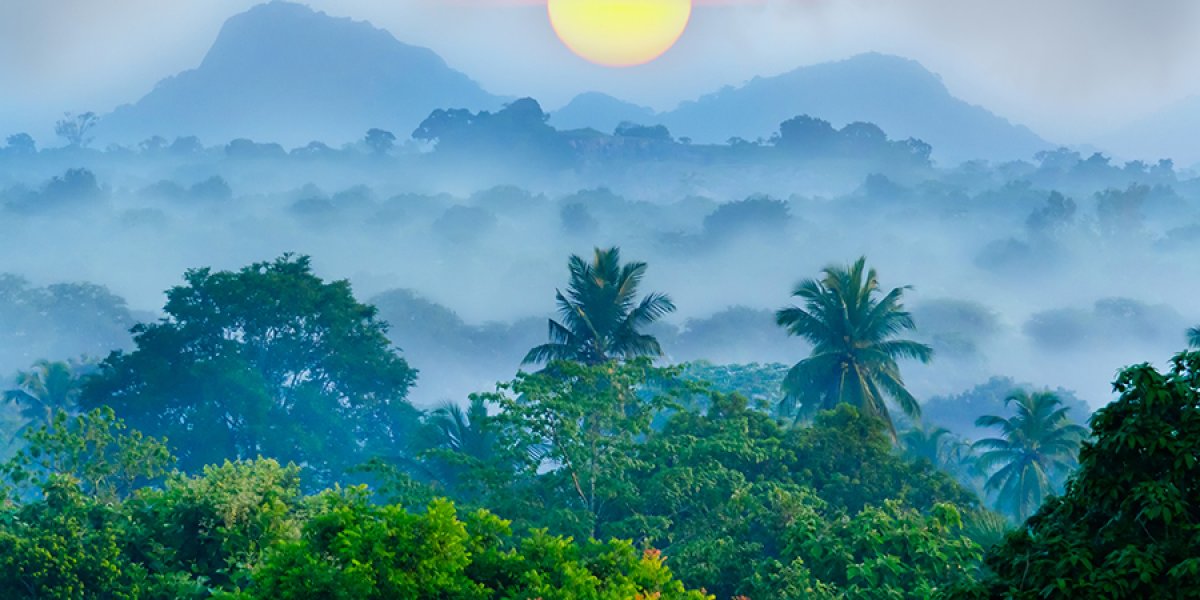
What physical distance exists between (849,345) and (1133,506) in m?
29.6

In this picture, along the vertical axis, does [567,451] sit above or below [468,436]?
below

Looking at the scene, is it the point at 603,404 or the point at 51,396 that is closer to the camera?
the point at 603,404

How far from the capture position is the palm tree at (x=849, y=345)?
130 ft

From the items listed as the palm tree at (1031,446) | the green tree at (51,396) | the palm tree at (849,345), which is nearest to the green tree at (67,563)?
the palm tree at (849,345)

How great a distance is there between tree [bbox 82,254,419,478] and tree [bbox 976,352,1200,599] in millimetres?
40515

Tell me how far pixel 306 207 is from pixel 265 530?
15667 cm

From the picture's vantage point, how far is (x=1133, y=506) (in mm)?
10438

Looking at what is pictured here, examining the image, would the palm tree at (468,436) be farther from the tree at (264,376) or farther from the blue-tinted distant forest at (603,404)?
the tree at (264,376)

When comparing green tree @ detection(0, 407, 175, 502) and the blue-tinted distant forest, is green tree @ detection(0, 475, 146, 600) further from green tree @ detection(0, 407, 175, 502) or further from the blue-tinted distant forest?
green tree @ detection(0, 407, 175, 502)

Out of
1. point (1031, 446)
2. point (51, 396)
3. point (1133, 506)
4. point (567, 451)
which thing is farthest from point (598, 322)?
point (51, 396)

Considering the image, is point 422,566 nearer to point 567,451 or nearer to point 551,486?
point 567,451

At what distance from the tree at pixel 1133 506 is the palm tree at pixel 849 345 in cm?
2871

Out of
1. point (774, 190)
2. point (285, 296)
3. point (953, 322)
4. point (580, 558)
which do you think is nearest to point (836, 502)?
point (580, 558)

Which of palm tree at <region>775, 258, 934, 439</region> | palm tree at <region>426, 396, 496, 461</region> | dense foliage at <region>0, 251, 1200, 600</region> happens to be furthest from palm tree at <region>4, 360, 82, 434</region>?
palm tree at <region>775, 258, 934, 439</region>
